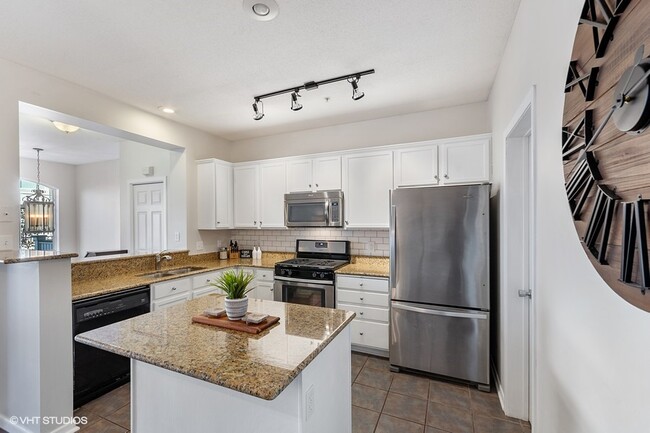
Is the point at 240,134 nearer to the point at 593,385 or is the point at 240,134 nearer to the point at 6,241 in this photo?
the point at 6,241

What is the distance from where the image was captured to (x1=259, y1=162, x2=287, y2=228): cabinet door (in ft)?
13.1

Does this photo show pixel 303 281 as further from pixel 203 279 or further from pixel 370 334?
pixel 203 279

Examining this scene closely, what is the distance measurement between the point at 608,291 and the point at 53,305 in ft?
9.62

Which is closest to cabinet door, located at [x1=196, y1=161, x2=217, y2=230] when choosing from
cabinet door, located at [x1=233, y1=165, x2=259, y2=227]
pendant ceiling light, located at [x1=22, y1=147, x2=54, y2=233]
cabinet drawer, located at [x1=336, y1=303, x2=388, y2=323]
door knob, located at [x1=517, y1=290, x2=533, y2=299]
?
cabinet door, located at [x1=233, y1=165, x2=259, y2=227]

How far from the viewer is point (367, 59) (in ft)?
7.72

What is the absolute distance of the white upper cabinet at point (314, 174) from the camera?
144 inches

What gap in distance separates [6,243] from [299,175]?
2801mm

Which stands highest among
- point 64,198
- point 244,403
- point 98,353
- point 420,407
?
point 64,198

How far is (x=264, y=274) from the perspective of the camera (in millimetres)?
3742

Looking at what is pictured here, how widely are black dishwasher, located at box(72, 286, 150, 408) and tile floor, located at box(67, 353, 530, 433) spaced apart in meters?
0.09

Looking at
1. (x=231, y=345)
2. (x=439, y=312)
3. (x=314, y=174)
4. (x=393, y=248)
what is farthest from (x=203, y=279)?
(x=439, y=312)

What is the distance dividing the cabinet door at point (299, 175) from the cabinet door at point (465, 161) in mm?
1636

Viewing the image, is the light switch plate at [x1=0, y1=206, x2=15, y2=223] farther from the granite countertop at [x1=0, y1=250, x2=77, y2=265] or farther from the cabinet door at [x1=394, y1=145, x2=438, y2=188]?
the cabinet door at [x1=394, y1=145, x2=438, y2=188]

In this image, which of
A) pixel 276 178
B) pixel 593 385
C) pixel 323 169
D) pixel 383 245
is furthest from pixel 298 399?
pixel 276 178
